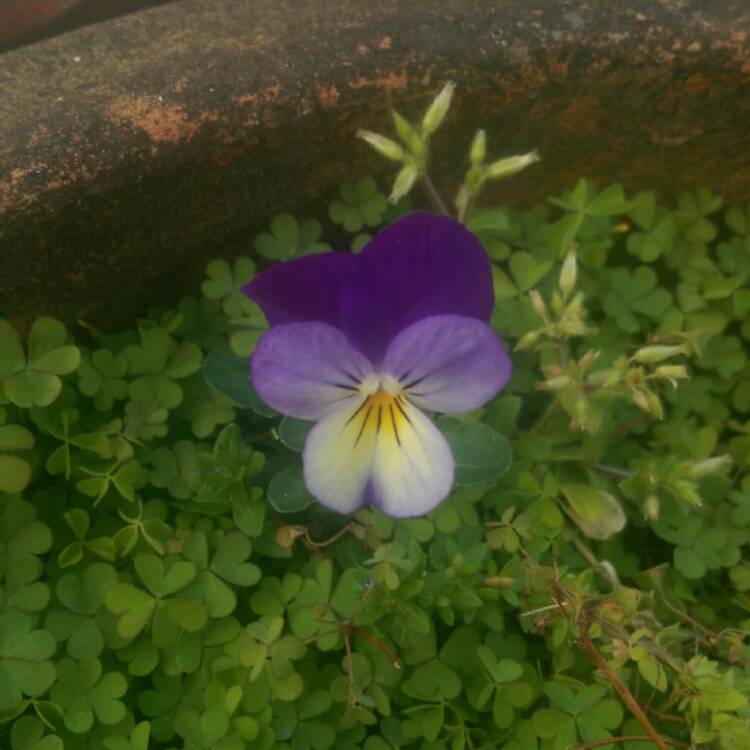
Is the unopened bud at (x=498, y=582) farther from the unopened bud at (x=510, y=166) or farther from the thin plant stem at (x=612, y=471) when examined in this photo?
the unopened bud at (x=510, y=166)

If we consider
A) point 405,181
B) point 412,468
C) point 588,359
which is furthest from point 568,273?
point 412,468

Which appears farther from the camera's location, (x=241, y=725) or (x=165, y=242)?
(x=165, y=242)

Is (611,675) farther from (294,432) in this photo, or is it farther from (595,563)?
(294,432)

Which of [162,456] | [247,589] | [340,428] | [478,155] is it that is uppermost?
[478,155]

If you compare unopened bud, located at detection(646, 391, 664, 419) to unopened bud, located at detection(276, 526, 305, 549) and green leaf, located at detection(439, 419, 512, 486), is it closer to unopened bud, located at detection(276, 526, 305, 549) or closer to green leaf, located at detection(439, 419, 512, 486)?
green leaf, located at detection(439, 419, 512, 486)

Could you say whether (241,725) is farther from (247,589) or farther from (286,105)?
(286,105)

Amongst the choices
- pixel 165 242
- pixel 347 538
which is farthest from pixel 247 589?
pixel 165 242
